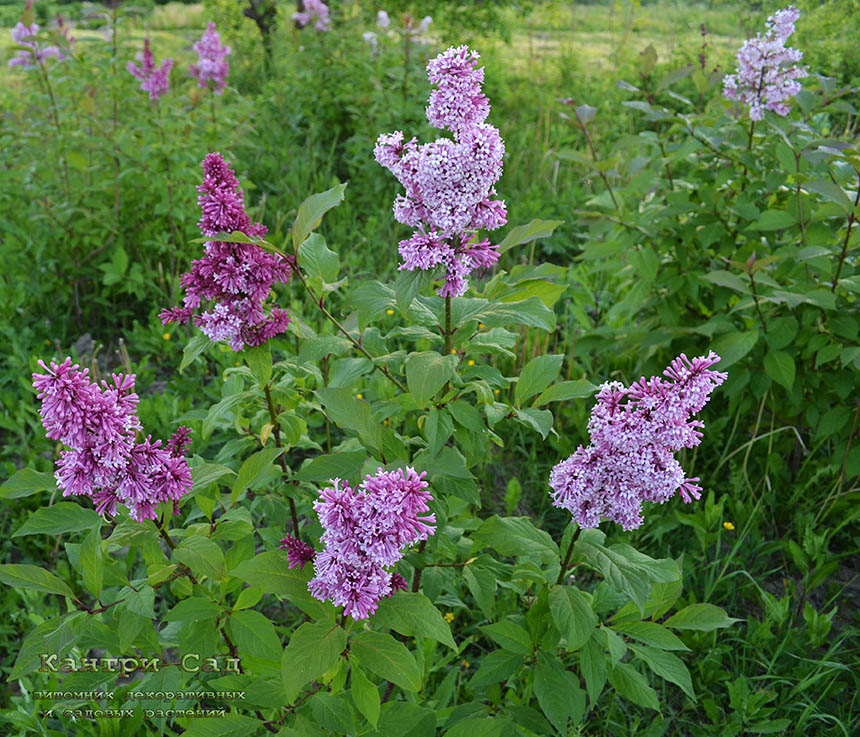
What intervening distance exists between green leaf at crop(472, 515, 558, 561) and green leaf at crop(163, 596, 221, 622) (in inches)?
21.0

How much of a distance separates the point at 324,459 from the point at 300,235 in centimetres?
44

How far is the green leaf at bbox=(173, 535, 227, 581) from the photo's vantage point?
128cm

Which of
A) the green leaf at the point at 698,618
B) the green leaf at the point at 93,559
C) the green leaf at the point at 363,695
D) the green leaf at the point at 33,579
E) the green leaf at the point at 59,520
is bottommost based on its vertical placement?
the green leaf at the point at 698,618

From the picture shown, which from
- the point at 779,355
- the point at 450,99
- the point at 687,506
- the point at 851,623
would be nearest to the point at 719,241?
the point at 779,355

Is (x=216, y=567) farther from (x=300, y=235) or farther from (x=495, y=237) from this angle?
(x=495, y=237)

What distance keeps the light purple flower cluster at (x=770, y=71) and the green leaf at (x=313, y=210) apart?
6.18 ft

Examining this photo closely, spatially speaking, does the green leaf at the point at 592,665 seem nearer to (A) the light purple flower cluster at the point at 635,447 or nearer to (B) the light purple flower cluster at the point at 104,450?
(A) the light purple flower cluster at the point at 635,447

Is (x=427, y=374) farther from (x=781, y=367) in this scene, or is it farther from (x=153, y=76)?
(x=153, y=76)

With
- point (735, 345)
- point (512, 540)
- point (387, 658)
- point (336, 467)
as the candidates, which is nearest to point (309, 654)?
point (387, 658)

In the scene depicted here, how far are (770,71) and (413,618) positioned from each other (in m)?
2.45

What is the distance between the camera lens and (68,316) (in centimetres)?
376

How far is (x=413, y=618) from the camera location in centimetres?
125

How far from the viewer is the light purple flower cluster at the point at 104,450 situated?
3.97 feet

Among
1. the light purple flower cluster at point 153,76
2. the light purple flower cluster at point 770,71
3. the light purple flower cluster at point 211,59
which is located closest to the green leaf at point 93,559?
the light purple flower cluster at point 770,71
